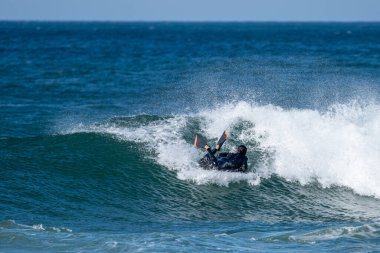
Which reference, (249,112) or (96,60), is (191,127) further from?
(96,60)

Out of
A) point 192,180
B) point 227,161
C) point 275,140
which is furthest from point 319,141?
point 192,180

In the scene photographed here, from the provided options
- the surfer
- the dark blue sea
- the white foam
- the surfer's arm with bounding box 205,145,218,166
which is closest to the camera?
the dark blue sea

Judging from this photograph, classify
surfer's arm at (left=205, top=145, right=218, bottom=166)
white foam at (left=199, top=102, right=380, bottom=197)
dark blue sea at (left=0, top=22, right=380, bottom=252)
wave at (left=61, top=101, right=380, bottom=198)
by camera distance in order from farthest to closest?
white foam at (left=199, top=102, right=380, bottom=197)
wave at (left=61, top=101, right=380, bottom=198)
surfer's arm at (left=205, top=145, right=218, bottom=166)
dark blue sea at (left=0, top=22, right=380, bottom=252)

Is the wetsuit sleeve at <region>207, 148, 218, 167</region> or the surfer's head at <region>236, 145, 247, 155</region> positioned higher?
the surfer's head at <region>236, 145, 247, 155</region>

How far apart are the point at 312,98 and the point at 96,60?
3082 centimetres

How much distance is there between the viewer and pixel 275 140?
19109mm

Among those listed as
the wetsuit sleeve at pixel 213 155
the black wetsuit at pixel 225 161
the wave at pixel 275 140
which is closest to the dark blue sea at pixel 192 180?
the wave at pixel 275 140

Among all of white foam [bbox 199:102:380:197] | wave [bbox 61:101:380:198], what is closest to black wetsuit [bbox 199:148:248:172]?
wave [bbox 61:101:380:198]

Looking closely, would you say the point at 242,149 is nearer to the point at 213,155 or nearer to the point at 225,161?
the point at 225,161

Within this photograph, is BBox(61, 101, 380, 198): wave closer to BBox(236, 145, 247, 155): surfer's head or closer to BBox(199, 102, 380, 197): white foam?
BBox(199, 102, 380, 197): white foam

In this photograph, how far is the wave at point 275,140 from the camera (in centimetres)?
1703

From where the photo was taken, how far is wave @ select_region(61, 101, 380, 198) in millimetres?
17031

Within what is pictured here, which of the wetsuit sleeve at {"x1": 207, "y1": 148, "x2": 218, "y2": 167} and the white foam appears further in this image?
the white foam

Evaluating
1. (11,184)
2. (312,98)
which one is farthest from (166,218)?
(312,98)
